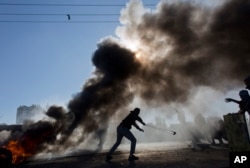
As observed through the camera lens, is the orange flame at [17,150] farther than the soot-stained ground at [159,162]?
Yes

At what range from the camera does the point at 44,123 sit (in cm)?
2128

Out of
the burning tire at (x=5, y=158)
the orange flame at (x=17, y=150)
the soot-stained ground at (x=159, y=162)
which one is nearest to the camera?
the soot-stained ground at (x=159, y=162)

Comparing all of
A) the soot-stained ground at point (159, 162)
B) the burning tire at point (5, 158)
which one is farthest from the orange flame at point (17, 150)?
the burning tire at point (5, 158)

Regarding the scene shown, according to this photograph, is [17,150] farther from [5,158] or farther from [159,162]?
[159,162]

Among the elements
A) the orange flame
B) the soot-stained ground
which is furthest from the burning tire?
the orange flame

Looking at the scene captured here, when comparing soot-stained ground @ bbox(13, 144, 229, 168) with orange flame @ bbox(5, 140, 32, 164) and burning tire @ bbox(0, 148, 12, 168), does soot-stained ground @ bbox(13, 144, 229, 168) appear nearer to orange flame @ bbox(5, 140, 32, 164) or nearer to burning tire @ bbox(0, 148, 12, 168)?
burning tire @ bbox(0, 148, 12, 168)

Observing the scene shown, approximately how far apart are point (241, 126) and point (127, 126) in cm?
542

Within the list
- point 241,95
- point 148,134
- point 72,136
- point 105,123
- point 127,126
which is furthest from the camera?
point 148,134

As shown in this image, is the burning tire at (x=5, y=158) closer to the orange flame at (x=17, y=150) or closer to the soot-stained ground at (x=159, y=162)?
the soot-stained ground at (x=159, y=162)

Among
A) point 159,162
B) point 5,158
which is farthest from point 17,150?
point 159,162

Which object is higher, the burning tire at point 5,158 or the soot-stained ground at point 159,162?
the burning tire at point 5,158

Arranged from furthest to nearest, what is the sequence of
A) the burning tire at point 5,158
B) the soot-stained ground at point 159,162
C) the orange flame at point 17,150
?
the orange flame at point 17,150, the burning tire at point 5,158, the soot-stained ground at point 159,162

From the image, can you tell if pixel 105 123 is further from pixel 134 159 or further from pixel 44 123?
pixel 134 159

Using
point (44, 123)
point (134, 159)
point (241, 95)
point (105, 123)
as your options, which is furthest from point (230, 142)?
point (105, 123)
